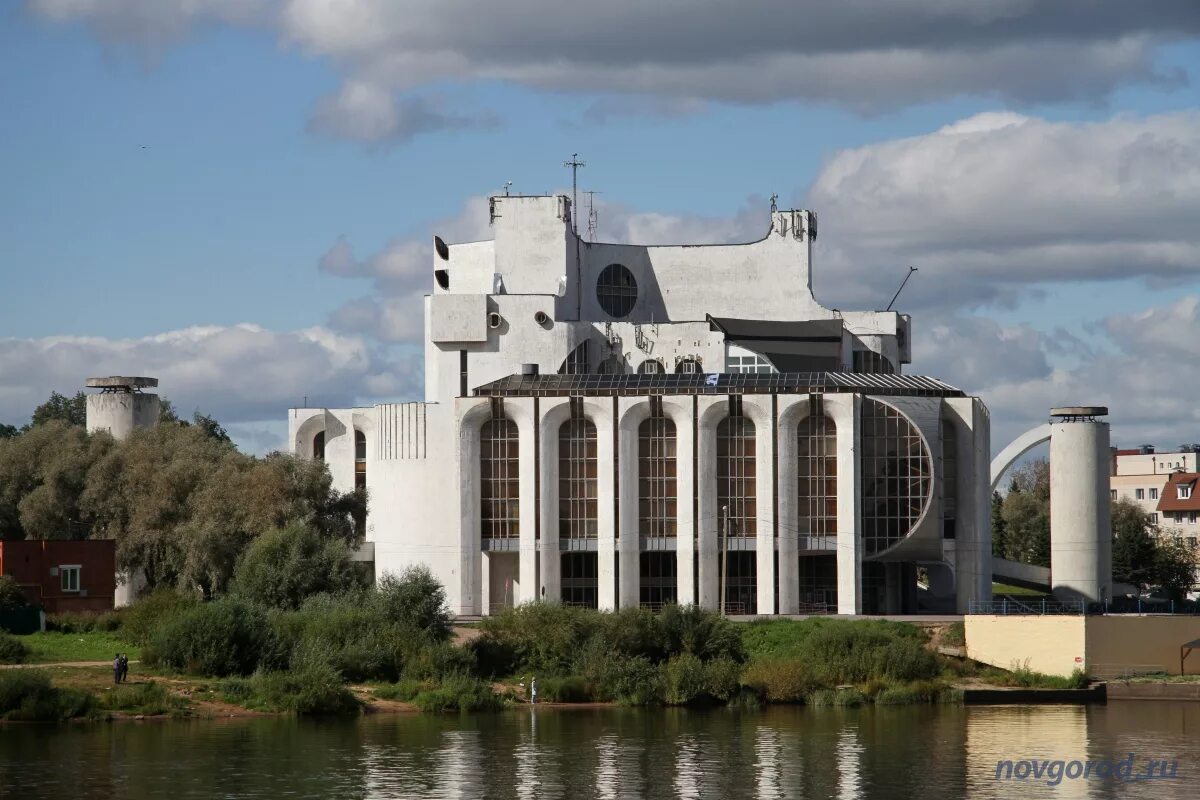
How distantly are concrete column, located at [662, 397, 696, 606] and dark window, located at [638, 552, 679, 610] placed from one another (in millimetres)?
1760

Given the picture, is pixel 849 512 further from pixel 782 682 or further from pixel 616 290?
pixel 616 290

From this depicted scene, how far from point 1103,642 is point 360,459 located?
4205 centimetres

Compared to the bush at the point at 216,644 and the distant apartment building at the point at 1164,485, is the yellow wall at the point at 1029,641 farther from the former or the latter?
the distant apartment building at the point at 1164,485

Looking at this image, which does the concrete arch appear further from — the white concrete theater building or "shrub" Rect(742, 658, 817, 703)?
"shrub" Rect(742, 658, 817, 703)

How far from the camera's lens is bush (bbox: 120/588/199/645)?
75938 millimetres

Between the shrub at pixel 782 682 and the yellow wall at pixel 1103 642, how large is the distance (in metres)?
9.26

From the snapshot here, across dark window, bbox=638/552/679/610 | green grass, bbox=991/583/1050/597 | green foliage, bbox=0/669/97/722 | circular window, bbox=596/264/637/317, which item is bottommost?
green foliage, bbox=0/669/97/722

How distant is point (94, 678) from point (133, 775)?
17.3m

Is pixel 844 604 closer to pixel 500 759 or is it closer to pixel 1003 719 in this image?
pixel 1003 719

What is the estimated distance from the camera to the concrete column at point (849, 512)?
296ft

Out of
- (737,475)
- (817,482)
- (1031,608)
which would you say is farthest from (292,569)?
(1031,608)

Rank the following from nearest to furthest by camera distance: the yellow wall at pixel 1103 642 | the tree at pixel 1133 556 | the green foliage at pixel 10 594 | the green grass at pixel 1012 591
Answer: the yellow wall at pixel 1103 642 < the green foliage at pixel 10 594 < the green grass at pixel 1012 591 < the tree at pixel 1133 556

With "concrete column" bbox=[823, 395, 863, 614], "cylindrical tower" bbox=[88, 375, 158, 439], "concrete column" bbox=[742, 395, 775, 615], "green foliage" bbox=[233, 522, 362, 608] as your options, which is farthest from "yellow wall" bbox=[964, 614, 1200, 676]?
"cylindrical tower" bbox=[88, 375, 158, 439]

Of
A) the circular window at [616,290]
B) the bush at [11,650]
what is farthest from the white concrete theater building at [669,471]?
the bush at [11,650]
